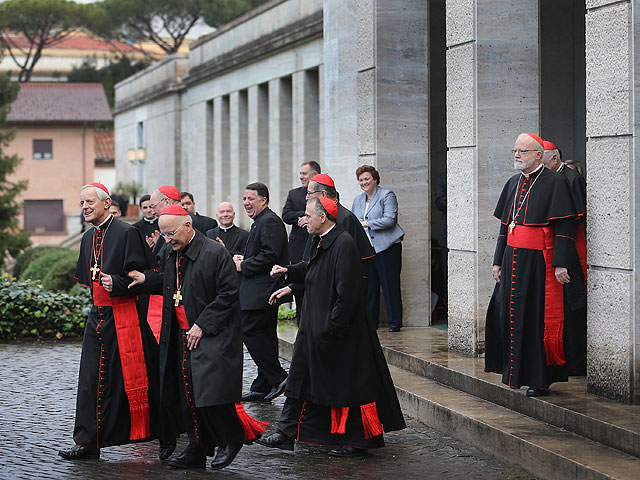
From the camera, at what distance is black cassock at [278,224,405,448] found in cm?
844

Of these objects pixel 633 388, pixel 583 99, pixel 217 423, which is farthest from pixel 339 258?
pixel 583 99

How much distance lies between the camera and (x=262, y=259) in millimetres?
10727

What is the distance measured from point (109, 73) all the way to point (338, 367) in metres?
71.5

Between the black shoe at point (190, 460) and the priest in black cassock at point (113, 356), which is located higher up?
the priest in black cassock at point (113, 356)

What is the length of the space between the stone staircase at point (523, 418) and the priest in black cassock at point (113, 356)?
251cm

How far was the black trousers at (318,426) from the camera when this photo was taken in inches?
334

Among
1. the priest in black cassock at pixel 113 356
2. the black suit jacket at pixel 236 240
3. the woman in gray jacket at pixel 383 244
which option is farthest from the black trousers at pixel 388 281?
the priest in black cassock at pixel 113 356

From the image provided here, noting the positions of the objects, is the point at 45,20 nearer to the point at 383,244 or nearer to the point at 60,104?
the point at 60,104

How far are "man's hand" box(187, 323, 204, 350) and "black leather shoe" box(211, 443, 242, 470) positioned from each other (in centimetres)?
77

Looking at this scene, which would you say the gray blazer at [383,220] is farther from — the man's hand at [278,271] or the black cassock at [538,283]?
the man's hand at [278,271]

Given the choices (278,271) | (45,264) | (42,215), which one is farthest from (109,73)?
(278,271)

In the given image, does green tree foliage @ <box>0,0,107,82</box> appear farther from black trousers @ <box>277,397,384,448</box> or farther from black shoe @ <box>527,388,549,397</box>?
black shoe @ <box>527,388,549,397</box>

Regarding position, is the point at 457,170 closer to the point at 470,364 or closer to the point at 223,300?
the point at 470,364

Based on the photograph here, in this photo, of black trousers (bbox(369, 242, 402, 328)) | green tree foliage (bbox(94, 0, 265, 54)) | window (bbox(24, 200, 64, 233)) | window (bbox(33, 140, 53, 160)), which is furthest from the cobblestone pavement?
green tree foliage (bbox(94, 0, 265, 54))
